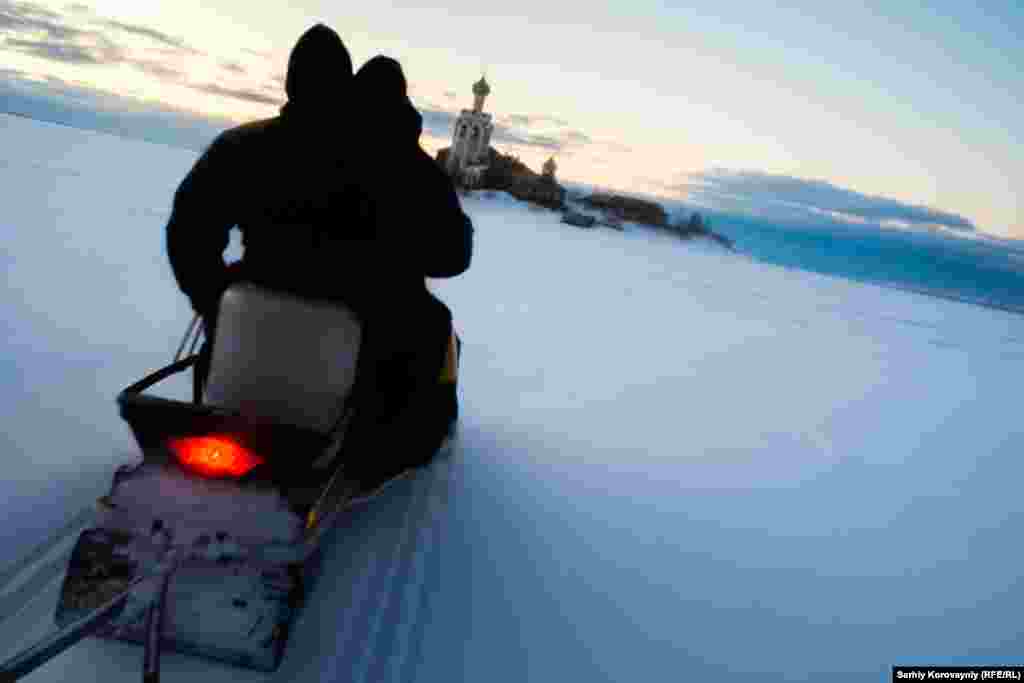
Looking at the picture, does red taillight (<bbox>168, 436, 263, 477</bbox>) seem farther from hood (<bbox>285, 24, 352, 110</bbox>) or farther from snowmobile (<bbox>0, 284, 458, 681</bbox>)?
hood (<bbox>285, 24, 352, 110</bbox>)

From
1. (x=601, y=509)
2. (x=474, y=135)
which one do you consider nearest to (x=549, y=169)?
(x=474, y=135)

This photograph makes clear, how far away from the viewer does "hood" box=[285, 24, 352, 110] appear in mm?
2414

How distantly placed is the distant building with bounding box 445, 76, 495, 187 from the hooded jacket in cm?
6919

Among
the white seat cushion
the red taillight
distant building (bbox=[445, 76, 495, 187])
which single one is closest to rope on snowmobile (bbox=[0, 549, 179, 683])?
the red taillight

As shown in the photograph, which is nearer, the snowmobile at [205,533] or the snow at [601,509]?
the snowmobile at [205,533]

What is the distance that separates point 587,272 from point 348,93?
13.9 metres

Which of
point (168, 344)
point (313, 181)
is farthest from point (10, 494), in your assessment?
point (168, 344)

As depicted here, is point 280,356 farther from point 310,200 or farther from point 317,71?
point 317,71

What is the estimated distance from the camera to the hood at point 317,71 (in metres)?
2.41

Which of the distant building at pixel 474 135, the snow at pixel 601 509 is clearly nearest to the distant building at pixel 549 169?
the distant building at pixel 474 135

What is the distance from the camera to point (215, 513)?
2100 mm

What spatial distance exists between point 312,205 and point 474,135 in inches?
2937

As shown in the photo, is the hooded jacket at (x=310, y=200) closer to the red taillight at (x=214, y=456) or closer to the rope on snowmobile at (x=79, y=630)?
the red taillight at (x=214, y=456)

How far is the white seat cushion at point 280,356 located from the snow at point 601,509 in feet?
2.57
